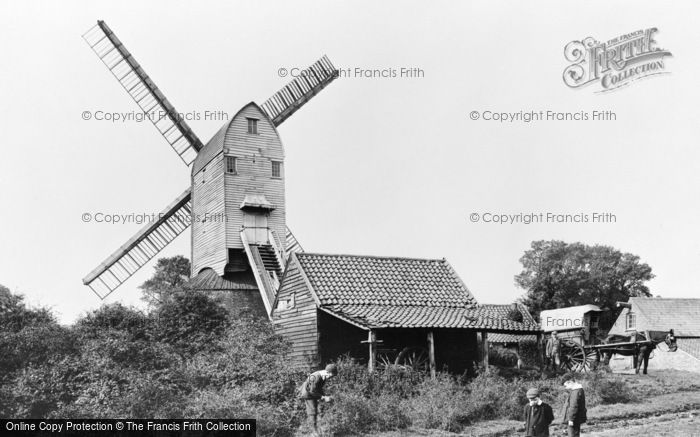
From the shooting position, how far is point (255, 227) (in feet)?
117

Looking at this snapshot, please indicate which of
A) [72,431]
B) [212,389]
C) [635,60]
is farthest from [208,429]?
[635,60]

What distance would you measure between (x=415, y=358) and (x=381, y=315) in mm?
1869

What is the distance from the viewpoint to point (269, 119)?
37.1 meters

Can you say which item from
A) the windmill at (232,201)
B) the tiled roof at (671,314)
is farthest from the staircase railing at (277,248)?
the tiled roof at (671,314)

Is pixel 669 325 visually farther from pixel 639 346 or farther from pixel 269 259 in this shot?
pixel 269 259

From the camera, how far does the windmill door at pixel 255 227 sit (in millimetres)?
35438

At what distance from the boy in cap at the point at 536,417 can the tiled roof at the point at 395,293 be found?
30.6 feet

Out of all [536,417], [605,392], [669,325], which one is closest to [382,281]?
[605,392]

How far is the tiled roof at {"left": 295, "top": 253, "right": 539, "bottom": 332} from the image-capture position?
2350cm

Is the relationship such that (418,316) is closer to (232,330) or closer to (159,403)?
(232,330)

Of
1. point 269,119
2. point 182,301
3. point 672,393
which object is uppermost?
point 269,119

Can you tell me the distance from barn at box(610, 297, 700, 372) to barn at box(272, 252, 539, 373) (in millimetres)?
19414

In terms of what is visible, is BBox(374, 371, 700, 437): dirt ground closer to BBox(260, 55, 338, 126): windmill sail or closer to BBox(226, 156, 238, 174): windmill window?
BBox(226, 156, 238, 174): windmill window

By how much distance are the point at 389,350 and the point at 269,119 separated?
1692 centimetres
